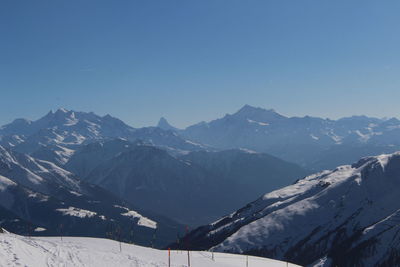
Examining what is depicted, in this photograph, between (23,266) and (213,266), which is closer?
(23,266)

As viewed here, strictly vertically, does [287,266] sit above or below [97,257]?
below

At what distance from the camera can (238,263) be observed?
337 ft

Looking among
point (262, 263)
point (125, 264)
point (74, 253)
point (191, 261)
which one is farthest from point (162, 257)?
point (262, 263)

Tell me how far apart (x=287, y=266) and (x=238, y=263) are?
1326cm

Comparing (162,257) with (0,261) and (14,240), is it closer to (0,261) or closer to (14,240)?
(14,240)

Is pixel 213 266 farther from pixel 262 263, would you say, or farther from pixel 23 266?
pixel 23 266

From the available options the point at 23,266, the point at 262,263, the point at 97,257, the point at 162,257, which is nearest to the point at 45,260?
the point at 23,266

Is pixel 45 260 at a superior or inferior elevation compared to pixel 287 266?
superior

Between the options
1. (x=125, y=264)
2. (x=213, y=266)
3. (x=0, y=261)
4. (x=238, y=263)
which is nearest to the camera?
(x=0, y=261)

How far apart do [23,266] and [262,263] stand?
64142 millimetres

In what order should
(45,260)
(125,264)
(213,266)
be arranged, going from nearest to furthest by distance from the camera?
1. (45,260)
2. (125,264)
3. (213,266)

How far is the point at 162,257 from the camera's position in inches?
3755

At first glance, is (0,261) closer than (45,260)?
Yes

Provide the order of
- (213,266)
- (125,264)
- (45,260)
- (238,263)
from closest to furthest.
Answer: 1. (45,260)
2. (125,264)
3. (213,266)
4. (238,263)
